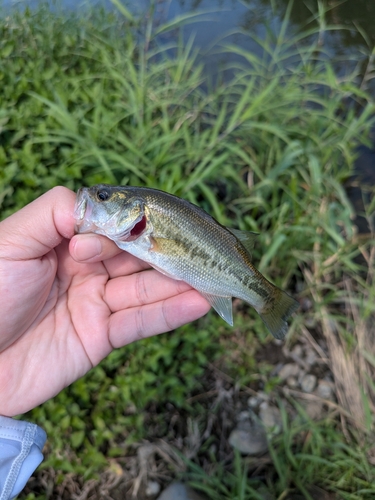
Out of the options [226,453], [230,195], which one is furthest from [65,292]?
[230,195]

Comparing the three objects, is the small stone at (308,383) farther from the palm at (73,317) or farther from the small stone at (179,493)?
the palm at (73,317)

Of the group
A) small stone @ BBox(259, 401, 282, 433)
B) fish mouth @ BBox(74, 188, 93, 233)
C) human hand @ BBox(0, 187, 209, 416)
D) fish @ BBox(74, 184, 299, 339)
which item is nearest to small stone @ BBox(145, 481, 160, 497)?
small stone @ BBox(259, 401, 282, 433)

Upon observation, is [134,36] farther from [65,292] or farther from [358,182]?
[65,292]

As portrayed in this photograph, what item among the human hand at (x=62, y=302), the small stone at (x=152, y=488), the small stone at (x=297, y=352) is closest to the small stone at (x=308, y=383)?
the small stone at (x=297, y=352)

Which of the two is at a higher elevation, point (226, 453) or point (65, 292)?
point (65, 292)

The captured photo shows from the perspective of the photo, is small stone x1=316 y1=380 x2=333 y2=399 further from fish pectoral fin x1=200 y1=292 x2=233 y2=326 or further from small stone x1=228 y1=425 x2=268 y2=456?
fish pectoral fin x1=200 y1=292 x2=233 y2=326
